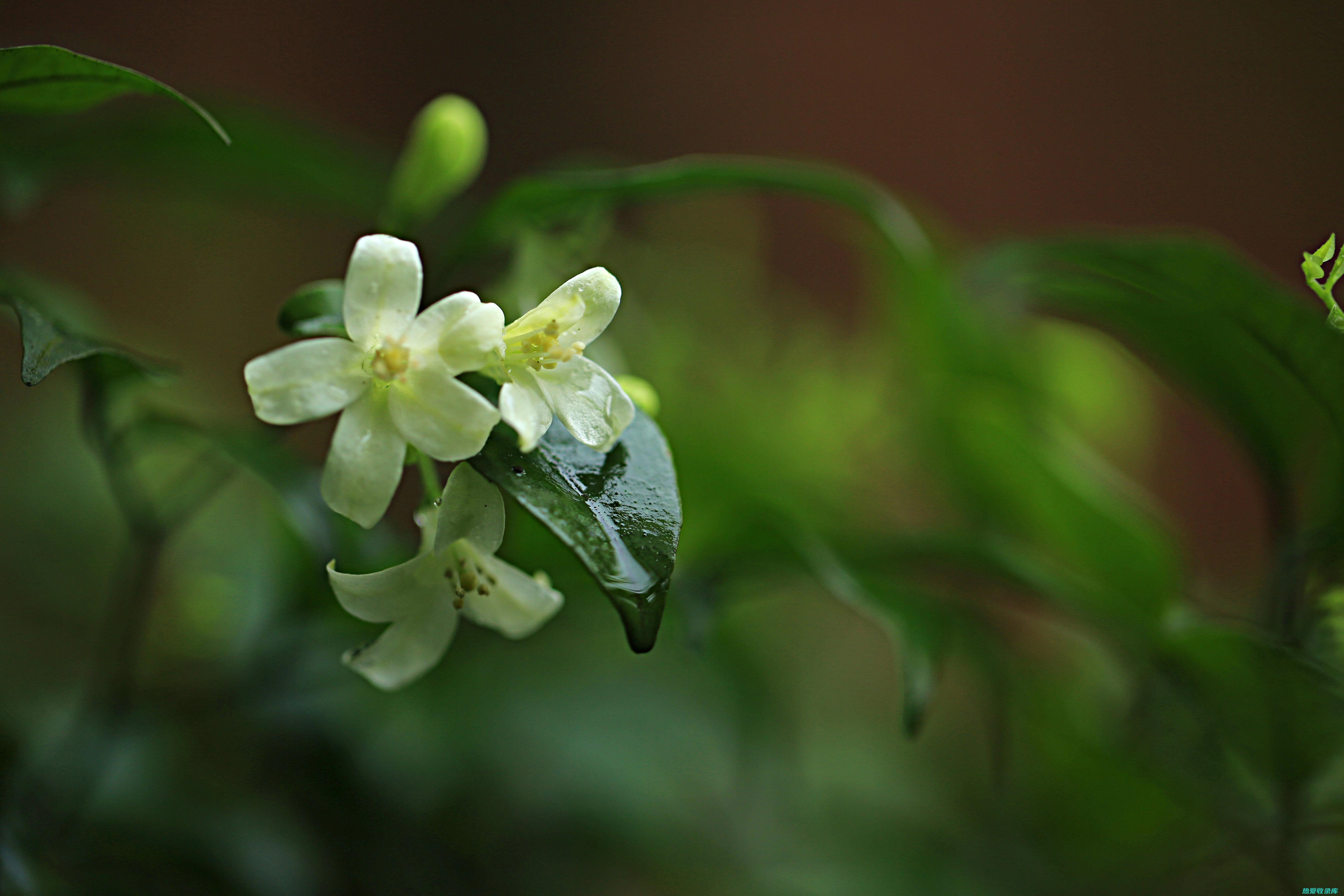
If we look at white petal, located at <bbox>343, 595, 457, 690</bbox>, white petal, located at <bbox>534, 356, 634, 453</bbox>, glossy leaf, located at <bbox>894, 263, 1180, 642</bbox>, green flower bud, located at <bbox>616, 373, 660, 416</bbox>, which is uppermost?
glossy leaf, located at <bbox>894, 263, 1180, 642</bbox>

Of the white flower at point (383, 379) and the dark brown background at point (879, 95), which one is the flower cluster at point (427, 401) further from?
the dark brown background at point (879, 95)

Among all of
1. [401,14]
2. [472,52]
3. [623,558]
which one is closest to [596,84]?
[472,52]

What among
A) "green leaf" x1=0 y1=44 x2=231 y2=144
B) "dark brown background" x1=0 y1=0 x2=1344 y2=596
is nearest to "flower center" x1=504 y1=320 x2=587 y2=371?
"green leaf" x1=0 y1=44 x2=231 y2=144

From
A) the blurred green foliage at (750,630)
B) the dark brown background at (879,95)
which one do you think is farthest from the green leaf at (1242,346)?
the dark brown background at (879,95)

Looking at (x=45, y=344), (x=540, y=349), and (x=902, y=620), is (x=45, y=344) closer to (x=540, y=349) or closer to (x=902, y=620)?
(x=540, y=349)

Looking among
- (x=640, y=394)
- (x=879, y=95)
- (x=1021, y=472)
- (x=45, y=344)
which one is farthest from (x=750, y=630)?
(x=879, y=95)

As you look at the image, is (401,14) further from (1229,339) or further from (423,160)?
(1229,339)

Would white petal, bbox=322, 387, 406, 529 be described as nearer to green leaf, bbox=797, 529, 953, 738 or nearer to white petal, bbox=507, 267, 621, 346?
white petal, bbox=507, 267, 621, 346
